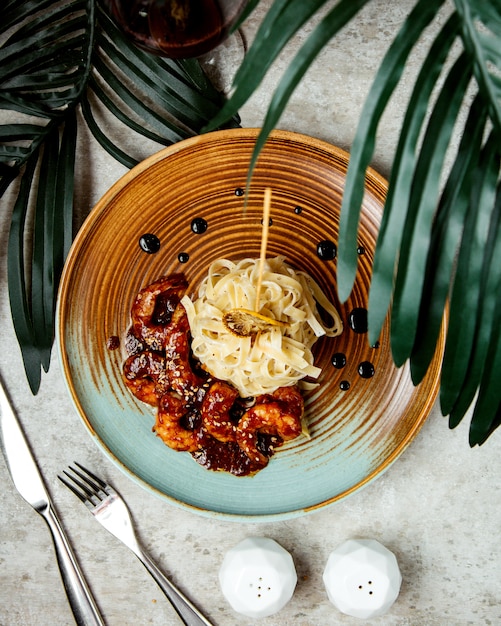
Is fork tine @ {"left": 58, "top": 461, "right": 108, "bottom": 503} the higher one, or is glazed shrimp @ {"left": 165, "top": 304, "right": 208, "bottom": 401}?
glazed shrimp @ {"left": 165, "top": 304, "right": 208, "bottom": 401}

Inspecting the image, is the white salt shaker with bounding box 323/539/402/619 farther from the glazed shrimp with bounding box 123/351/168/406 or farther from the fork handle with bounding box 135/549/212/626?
the glazed shrimp with bounding box 123/351/168/406

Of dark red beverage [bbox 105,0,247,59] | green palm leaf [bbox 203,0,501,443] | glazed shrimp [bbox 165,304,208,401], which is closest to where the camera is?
green palm leaf [bbox 203,0,501,443]

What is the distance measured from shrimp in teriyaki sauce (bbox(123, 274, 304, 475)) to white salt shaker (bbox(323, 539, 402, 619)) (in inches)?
23.2

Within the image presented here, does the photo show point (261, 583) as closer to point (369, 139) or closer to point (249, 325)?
point (249, 325)

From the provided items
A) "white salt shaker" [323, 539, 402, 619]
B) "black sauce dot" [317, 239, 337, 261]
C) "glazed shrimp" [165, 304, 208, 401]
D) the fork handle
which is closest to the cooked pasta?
"glazed shrimp" [165, 304, 208, 401]

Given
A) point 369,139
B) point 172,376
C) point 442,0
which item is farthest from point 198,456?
point 442,0

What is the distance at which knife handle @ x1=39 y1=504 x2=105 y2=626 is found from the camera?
2.85 metres

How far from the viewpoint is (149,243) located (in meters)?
2.60

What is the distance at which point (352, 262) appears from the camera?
60.3 inches

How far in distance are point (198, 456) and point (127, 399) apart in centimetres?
40

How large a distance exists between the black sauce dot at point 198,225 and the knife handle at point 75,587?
1492 mm

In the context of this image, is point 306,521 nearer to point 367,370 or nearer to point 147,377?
point 367,370

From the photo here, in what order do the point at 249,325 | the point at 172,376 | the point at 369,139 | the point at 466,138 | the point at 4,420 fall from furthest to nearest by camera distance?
the point at 4,420 → the point at 172,376 → the point at 249,325 → the point at 466,138 → the point at 369,139

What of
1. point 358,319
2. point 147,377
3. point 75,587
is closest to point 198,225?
point 147,377
